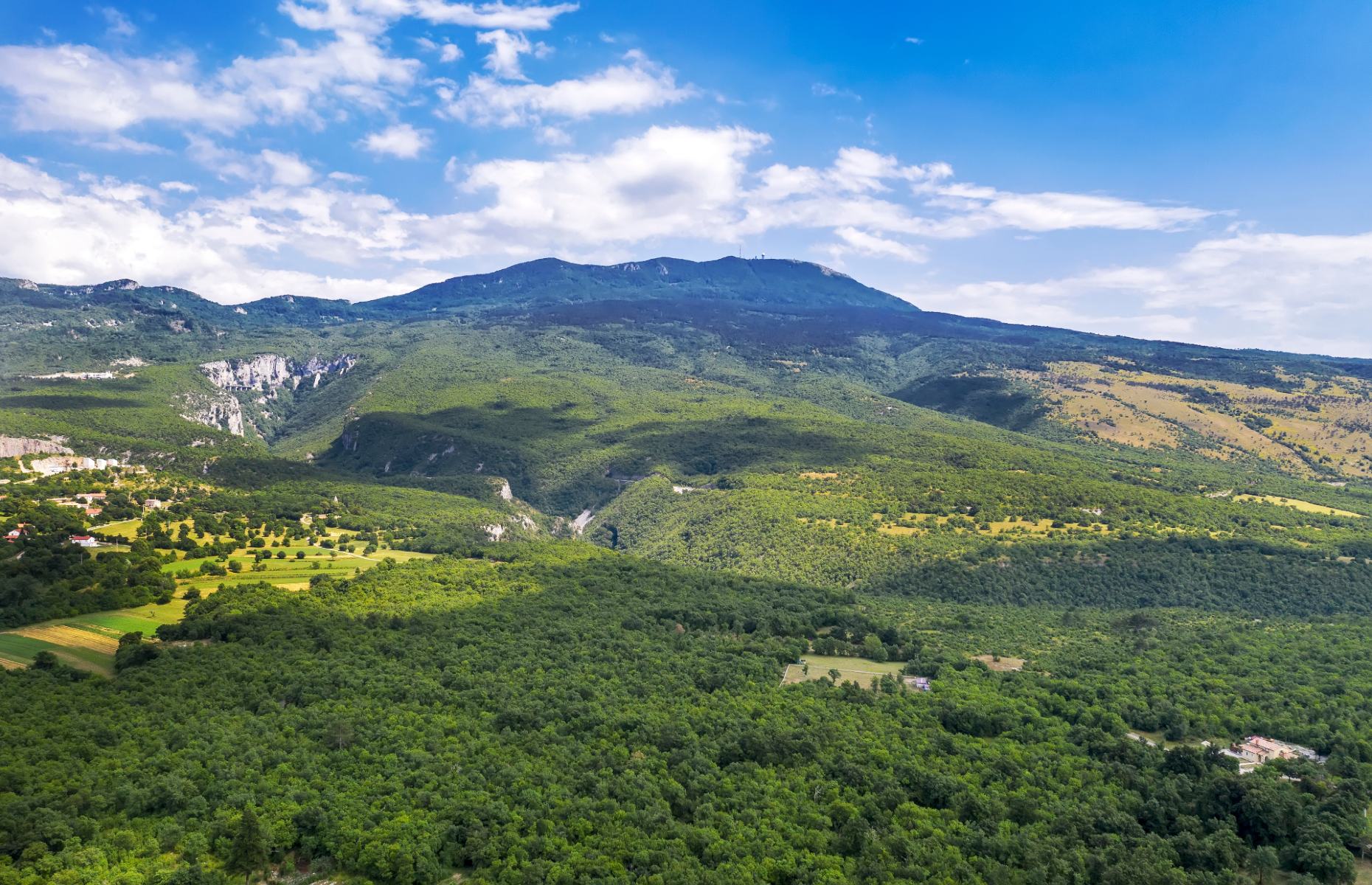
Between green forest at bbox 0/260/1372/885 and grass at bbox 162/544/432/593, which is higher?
grass at bbox 162/544/432/593

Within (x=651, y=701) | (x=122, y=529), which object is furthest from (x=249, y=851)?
(x=122, y=529)

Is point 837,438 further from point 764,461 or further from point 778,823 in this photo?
point 778,823

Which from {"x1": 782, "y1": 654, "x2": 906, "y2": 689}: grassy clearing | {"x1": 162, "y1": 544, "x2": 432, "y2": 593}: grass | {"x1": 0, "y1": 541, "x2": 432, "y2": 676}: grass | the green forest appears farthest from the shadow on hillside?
{"x1": 782, "y1": 654, "x2": 906, "y2": 689}: grassy clearing

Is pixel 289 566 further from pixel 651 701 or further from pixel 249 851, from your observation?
pixel 249 851

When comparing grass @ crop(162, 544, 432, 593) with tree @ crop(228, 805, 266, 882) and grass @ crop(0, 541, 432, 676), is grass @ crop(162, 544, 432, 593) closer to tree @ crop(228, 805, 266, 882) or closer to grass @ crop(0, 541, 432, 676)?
grass @ crop(0, 541, 432, 676)

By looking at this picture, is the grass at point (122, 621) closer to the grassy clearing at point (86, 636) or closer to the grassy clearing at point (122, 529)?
the grassy clearing at point (86, 636)

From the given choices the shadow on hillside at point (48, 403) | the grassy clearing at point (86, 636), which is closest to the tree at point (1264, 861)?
the grassy clearing at point (86, 636)
